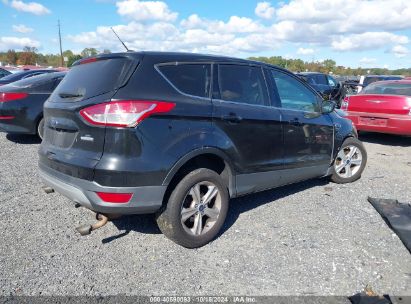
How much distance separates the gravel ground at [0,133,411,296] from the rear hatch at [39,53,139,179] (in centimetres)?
79

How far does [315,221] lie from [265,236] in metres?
0.75

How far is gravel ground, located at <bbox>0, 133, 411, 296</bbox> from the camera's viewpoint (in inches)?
113

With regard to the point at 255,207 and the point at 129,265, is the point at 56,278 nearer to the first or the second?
the point at 129,265

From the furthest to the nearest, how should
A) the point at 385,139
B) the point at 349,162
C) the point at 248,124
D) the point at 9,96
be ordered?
the point at 385,139
the point at 9,96
the point at 349,162
the point at 248,124

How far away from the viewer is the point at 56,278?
288 centimetres

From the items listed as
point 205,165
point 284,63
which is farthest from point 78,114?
point 284,63

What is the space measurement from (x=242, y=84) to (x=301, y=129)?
1.08 meters

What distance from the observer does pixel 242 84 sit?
3.86m

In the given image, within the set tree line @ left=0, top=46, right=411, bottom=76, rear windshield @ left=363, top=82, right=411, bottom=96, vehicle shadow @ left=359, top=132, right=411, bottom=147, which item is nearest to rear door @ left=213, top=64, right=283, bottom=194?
rear windshield @ left=363, top=82, right=411, bottom=96

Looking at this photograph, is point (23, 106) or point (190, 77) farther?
point (23, 106)

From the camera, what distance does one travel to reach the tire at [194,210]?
322 centimetres

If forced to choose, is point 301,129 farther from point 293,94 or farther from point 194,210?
point 194,210

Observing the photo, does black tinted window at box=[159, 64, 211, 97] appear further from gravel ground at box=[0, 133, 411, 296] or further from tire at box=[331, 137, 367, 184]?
tire at box=[331, 137, 367, 184]

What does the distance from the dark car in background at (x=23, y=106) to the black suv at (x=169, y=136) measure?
407 cm
